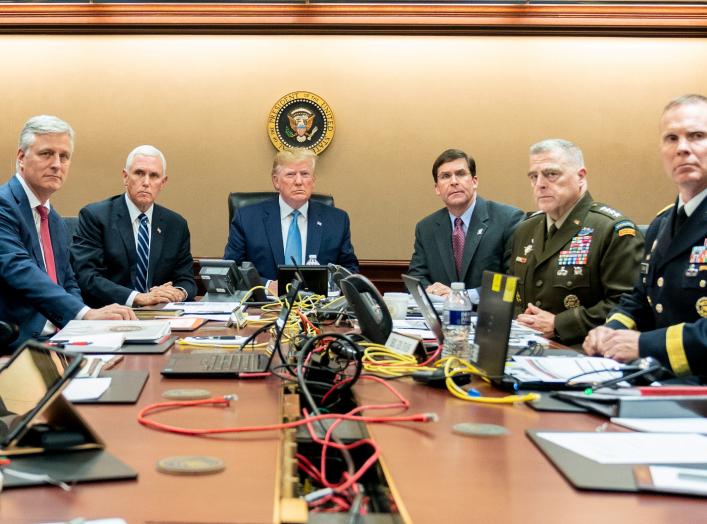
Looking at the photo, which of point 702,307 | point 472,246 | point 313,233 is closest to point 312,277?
point 313,233

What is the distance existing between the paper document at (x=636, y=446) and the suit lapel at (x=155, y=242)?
130 inches

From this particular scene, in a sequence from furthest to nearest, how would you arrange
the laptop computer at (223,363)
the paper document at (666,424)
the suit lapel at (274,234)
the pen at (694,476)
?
the suit lapel at (274,234) → the laptop computer at (223,363) → the paper document at (666,424) → the pen at (694,476)

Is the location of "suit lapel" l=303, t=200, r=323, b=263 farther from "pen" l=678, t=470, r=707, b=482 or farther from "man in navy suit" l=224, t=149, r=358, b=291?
"pen" l=678, t=470, r=707, b=482

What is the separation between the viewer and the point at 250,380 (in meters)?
1.79

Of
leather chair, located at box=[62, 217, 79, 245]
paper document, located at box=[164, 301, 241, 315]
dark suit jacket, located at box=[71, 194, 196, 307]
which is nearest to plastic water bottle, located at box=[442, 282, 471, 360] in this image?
paper document, located at box=[164, 301, 241, 315]

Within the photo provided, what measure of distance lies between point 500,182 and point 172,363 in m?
4.17

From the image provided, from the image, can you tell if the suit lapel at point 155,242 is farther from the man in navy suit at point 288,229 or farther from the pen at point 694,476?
the pen at point 694,476

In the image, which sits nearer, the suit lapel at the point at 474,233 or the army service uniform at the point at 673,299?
the army service uniform at the point at 673,299

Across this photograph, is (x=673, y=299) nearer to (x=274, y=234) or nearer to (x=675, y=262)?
(x=675, y=262)

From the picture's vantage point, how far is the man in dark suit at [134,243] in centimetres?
414

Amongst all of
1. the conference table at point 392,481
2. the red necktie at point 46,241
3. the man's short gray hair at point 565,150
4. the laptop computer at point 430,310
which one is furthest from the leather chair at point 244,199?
the conference table at point 392,481

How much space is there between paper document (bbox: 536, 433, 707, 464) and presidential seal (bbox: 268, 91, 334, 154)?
452cm

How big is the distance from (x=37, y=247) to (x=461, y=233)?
2.29 meters

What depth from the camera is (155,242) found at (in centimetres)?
429
